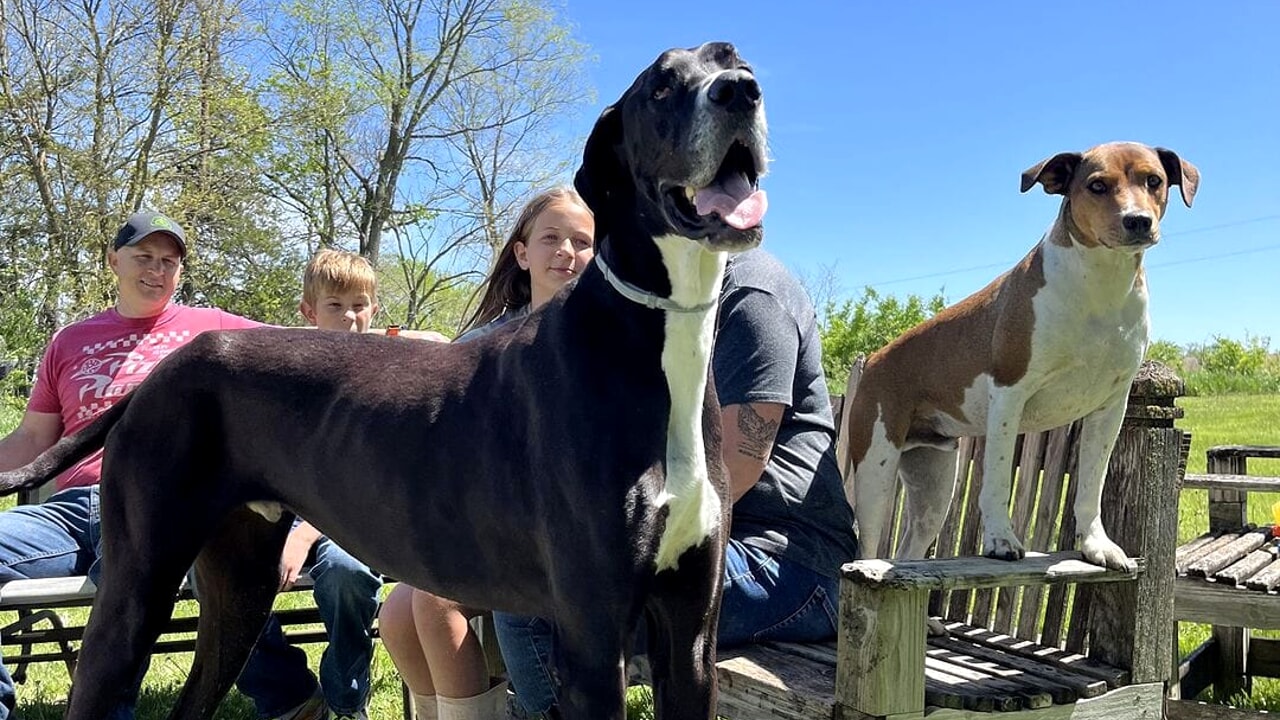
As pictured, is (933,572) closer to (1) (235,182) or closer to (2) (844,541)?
(2) (844,541)

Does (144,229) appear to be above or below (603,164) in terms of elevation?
above

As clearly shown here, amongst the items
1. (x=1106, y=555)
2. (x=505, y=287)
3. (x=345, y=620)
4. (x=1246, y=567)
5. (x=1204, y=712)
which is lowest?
(x=1204, y=712)

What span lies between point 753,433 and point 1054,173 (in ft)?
4.26

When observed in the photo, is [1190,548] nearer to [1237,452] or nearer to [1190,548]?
[1190,548]

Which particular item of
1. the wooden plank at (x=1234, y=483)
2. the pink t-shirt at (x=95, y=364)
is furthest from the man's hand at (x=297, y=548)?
the wooden plank at (x=1234, y=483)

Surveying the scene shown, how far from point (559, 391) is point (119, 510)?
3.45ft

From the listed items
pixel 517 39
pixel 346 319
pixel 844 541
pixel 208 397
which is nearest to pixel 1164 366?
pixel 844 541

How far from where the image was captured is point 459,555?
1954 millimetres

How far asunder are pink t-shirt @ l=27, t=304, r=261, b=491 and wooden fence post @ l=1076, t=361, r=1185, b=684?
292cm

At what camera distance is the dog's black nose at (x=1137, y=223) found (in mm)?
2773

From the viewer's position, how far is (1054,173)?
3041 mm

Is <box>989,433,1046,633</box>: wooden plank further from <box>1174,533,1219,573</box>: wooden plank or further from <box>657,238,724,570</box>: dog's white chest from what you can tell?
<box>657,238,724,570</box>: dog's white chest

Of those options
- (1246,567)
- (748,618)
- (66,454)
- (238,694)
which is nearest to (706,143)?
(748,618)

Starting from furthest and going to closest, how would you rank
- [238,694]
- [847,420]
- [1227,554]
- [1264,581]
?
1. [238,694]
2. [1227,554]
3. [847,420]
4. [1264,581]
